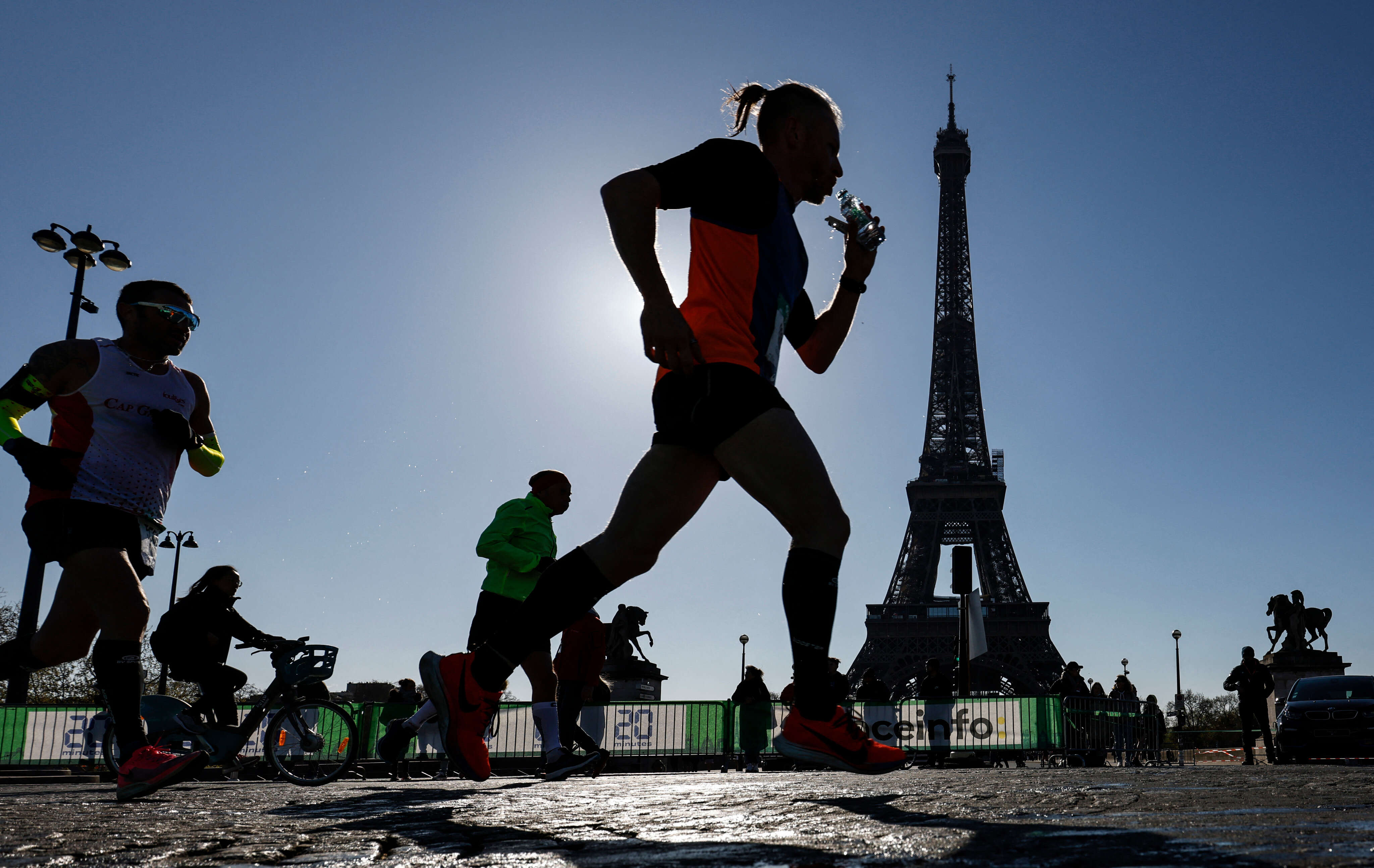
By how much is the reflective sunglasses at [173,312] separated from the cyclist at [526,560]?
189 centimetres

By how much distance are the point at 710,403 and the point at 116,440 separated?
88.2 inches

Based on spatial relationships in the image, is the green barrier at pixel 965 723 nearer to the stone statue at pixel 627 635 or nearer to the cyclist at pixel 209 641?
the stone statue at pixel 627 635

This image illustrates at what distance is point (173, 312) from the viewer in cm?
411

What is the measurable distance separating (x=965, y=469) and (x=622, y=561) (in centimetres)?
5820

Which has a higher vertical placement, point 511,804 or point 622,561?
point 622,561

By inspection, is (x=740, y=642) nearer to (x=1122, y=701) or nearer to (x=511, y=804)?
(x=1122, y=701)

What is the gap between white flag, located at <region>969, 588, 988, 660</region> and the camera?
1648cm

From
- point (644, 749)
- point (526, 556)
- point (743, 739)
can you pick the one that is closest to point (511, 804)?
point (526, 556)

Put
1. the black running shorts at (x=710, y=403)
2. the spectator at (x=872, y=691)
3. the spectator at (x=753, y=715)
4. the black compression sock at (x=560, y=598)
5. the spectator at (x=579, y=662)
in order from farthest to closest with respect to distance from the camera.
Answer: the spectator at (x=872, y=691) → the spectator at (x=753, y=715) → the spectator at (x=579, y=662) → the black compression sock at (x=560, y=598) → the black running shorts at (x=710, y=403)

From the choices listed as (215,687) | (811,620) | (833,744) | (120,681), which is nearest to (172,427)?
(120,681)

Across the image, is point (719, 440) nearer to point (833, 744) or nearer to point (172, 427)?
point (833, 744)

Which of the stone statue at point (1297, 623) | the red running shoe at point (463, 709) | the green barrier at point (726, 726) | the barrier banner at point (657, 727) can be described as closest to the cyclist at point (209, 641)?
the red running shoe at point (463, 709)

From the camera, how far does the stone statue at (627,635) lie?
58.0ft

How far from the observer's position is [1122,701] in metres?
14.3
